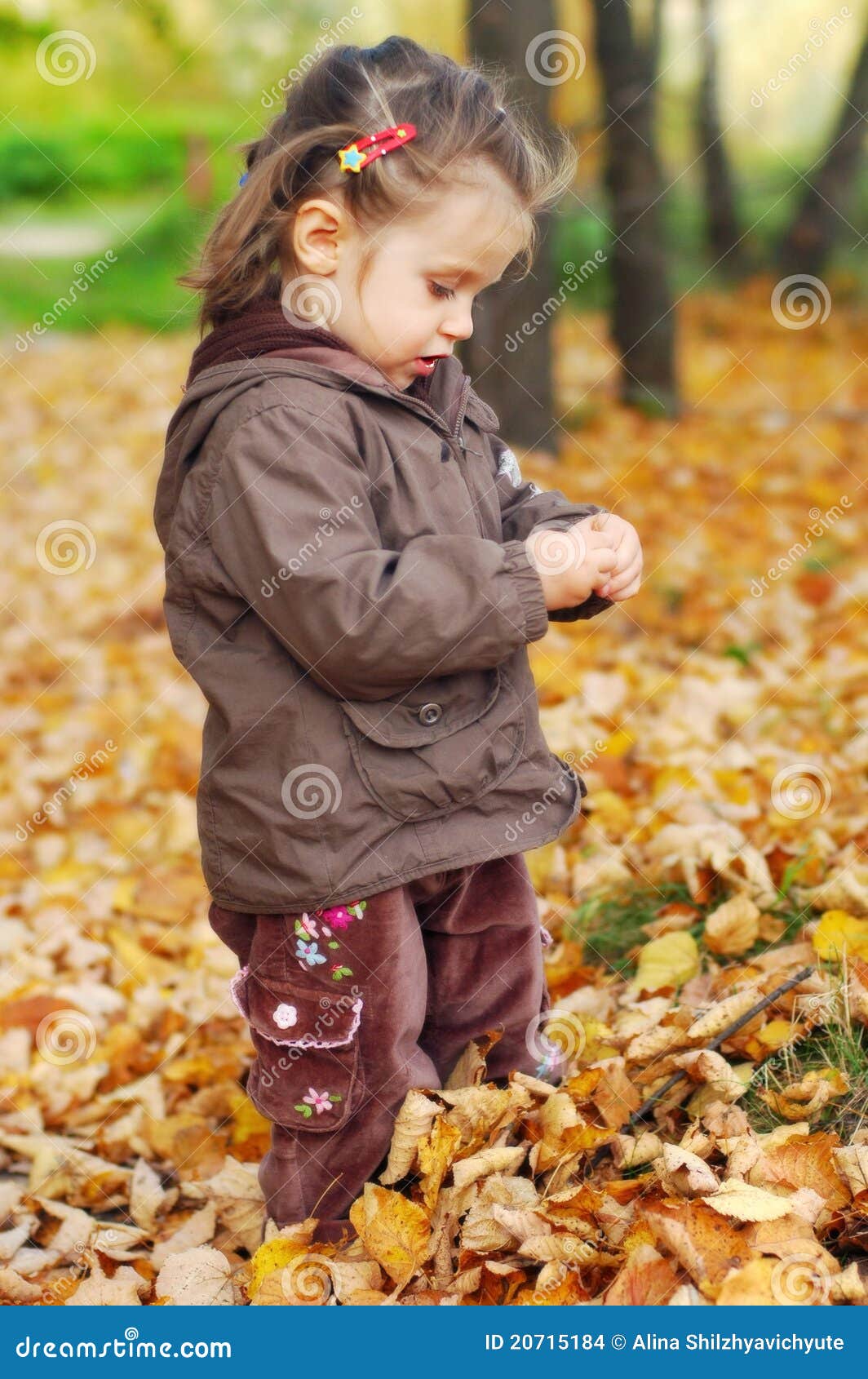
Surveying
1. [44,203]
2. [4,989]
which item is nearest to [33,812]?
[4,989]

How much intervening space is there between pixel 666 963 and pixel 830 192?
1157 cm

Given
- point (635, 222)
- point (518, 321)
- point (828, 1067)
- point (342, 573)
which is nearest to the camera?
point (342, 573)

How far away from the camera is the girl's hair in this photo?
1.82 meters

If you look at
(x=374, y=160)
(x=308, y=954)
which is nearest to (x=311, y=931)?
(x=308, y=954)

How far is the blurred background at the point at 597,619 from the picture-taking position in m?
2.84

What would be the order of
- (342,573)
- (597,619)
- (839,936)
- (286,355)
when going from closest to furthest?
(342,573)
(286,355)
(839,936)
(597,619)

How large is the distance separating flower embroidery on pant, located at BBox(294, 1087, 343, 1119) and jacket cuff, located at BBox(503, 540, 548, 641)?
0.80m

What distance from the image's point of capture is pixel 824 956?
2.34 metres

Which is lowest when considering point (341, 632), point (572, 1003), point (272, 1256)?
point (272, 1256)

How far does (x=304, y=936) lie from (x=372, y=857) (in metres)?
0.18

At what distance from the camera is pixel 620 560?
6.40ft

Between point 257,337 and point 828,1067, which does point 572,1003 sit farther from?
point 257,337

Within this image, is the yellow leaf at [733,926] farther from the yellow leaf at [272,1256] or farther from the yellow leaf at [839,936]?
the yellow leaf at [272,1256]

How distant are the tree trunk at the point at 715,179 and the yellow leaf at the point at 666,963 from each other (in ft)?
44.5
